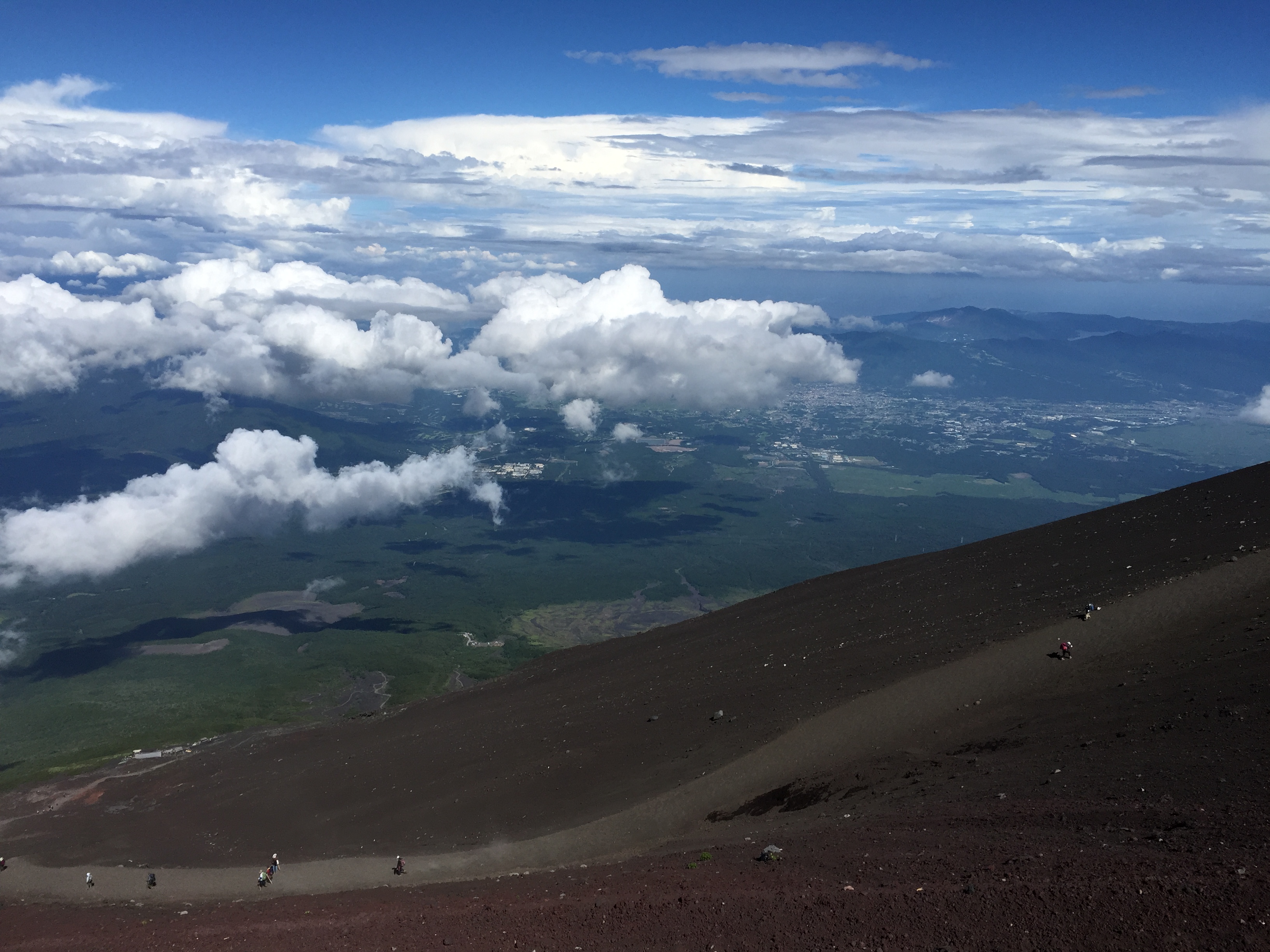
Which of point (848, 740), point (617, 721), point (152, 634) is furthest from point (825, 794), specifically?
point (152, 634)

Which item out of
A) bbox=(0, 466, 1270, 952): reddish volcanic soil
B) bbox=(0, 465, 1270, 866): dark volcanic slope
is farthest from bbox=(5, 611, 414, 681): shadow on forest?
bbox=(0, 466, 1270, 952): reddish volcanic soil

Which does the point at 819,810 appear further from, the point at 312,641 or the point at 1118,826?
the point at 312,641

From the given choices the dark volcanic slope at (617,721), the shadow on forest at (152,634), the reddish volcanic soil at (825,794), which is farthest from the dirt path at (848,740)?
the shadow on forest at (152,634)

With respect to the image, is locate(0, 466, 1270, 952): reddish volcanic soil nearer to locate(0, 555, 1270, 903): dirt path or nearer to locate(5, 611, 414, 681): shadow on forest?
locate(0, 555, 1270, 903): dirt path

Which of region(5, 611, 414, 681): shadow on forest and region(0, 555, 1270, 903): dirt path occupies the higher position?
region(0, 555, 1270, 903): dirt path

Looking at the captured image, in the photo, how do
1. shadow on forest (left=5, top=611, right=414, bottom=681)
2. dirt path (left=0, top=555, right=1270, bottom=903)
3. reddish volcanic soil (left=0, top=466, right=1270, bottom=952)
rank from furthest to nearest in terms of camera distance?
shadow on forest (left=5, top=611, right=414, bottom=681)
dirt path (left=0, top=555, right=1270, bottom=903)
reddish volcanic soil (left=0, top=466, right=1270, bottom=952)

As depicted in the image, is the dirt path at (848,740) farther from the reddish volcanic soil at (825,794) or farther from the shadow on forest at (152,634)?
the shadow on forest at (152,634)
